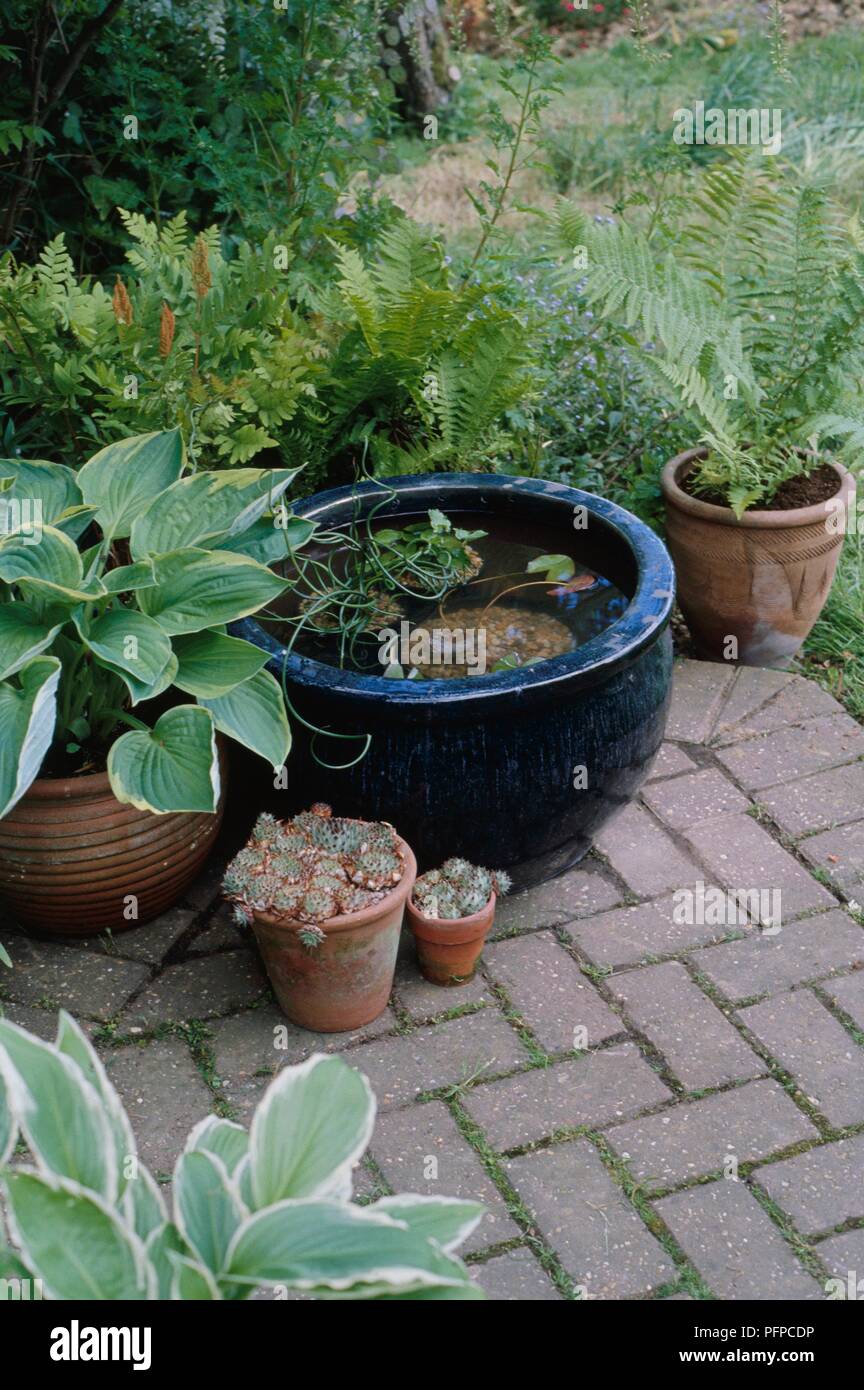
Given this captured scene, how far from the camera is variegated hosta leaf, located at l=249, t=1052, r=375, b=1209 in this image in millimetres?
1358

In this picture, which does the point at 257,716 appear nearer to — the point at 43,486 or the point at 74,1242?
the point at 43,486

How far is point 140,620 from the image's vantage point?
2.49m

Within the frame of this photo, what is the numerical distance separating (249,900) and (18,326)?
150 centimetres

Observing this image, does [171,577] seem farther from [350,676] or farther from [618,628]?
[618,628]

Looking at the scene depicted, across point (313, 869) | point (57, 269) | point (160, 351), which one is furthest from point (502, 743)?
point (57, 269)

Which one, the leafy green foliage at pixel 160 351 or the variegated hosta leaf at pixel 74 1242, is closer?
the variegated hosta leaf at pixel 74 1242

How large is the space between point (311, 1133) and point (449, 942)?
130cm

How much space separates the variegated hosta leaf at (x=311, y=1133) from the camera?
1358 millimetres

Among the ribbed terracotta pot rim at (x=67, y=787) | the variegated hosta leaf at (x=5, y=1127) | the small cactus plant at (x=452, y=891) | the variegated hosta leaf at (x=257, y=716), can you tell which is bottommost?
the small cactus plant at (x=452, y=891)

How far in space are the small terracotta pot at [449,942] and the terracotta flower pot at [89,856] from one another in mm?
522

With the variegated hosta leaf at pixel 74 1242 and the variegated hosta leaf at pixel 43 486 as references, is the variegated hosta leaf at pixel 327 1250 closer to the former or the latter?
the variegated hosta leaf at pixel 74 1242

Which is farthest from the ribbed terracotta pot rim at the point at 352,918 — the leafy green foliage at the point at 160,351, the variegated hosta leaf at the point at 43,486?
the leafy green foliage at the point at 160,351

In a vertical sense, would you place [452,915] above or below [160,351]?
below

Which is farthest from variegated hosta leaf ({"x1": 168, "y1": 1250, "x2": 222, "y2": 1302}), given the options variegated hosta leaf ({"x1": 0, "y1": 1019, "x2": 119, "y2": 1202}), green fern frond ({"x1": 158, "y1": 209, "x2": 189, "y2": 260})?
green fern frond ({"x1": 158, "y1": 209, "x2": 189, "y2": 260})
